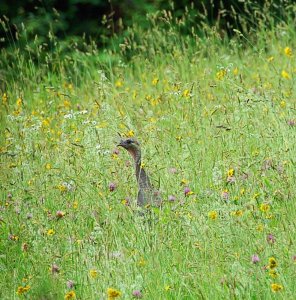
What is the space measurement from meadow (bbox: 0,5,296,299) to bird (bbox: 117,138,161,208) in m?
0.06

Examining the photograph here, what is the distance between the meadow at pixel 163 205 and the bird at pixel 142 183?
0.06 m

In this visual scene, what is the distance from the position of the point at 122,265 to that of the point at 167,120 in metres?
2.17

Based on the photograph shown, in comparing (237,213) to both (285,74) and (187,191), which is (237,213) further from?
(285,74)

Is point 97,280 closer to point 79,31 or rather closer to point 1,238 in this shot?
point 1,238

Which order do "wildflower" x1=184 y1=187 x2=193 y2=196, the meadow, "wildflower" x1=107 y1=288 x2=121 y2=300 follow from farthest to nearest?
"wildflower" x1=184 y1=187 x2=193 y2=196 < the meadow < "wildflower" x1=107 y1=288 x2=121 y2=300

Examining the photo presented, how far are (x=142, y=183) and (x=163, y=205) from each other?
25cm

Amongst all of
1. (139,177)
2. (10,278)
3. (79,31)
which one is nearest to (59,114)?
(139,177)

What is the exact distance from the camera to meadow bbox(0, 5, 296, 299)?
12.3 feet

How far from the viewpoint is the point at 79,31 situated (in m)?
10.7

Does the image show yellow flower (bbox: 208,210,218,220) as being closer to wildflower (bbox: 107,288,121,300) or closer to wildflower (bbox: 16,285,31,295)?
wildflower (bbox: 107,288,121,300)

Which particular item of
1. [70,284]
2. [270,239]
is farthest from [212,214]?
[70,284]

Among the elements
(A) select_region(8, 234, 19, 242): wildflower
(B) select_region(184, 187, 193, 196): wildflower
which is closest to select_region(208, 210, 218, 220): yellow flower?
(B) select_region(184, 187, 193, 196): wildflower

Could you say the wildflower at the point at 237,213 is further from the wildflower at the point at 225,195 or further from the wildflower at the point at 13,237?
the wildflower at the point at 13,237

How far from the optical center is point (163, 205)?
4.44 meters
